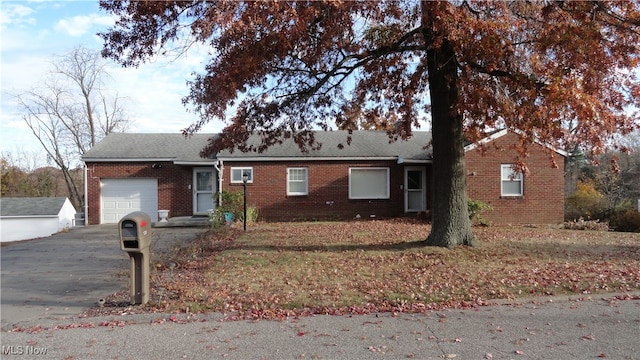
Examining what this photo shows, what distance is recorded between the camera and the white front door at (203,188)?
819 inches

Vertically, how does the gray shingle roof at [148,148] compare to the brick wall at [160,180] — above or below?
above

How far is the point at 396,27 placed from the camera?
9828mm

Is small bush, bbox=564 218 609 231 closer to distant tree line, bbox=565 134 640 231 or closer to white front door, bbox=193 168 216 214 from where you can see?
distant tree line, bbox=565 134 640 231

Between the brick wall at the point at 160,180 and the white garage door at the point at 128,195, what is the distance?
259 mm

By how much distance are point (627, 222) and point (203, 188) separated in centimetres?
1679

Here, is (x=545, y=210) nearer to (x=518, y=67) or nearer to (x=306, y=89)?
(x=518, y=67)

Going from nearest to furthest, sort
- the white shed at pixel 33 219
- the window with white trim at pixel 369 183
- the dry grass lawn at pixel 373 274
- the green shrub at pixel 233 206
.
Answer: the dry grass lawn at pixel 373 274
the green shrub at pixel 233 206
the window with white trim at pixel 369 183
the white shed at pixel 33 219

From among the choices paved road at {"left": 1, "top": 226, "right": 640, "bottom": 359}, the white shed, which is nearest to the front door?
paved road at {"left": 1, "top": 226, "right": 640, "bottom": 359}

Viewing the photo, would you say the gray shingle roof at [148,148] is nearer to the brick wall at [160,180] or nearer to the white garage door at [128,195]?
the brick wall at [160,180]

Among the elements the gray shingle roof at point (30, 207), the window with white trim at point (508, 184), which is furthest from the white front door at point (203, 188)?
the window with white trim at point (508, 184)

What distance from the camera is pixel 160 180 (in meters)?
20.8

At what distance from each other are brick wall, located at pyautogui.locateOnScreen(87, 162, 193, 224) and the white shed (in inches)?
140

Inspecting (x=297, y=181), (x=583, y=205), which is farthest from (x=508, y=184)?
(x=297, y=181)

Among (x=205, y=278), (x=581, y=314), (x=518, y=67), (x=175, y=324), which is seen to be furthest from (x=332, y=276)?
(x=518, y=67)
